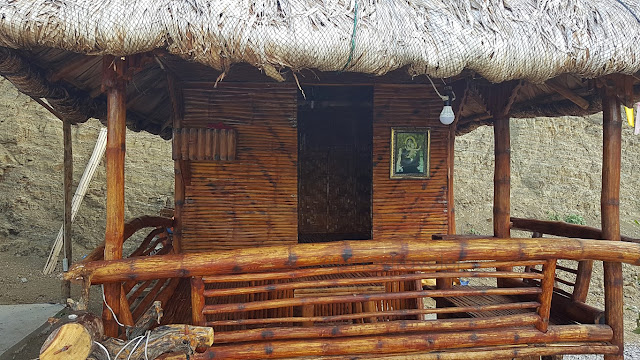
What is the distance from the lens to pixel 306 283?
2.39m

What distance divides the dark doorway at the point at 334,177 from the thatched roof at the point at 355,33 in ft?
13.1

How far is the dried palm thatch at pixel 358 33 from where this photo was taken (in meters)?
2.11

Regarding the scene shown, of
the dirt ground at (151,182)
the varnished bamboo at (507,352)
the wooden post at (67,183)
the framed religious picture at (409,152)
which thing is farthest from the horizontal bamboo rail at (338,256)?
the dirt ground at (151,182)

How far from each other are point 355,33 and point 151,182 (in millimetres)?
9065

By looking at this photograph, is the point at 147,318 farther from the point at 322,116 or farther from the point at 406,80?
the point at 322,116

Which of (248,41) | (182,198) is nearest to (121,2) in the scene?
(248,41)

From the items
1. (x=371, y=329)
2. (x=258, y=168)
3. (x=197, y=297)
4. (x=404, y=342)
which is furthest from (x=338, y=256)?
(x=258, y=168)

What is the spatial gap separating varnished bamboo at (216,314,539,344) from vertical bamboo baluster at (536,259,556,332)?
0.17 ft

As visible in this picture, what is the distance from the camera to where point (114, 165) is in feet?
8.11

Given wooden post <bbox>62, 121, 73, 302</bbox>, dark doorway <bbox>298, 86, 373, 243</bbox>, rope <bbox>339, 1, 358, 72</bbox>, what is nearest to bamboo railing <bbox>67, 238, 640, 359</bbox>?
rope <bbox>339, 1, 358, 72</bbox>

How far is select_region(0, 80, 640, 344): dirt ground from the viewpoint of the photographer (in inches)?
332

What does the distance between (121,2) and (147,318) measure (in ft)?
6.15

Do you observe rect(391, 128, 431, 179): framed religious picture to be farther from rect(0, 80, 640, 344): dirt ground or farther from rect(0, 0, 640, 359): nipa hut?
rect(0, 80, 640, 344): dirt ground

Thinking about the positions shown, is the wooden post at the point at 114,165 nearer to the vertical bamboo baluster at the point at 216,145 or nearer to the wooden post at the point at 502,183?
the vertical bamboo baluster at the point at 216,145
